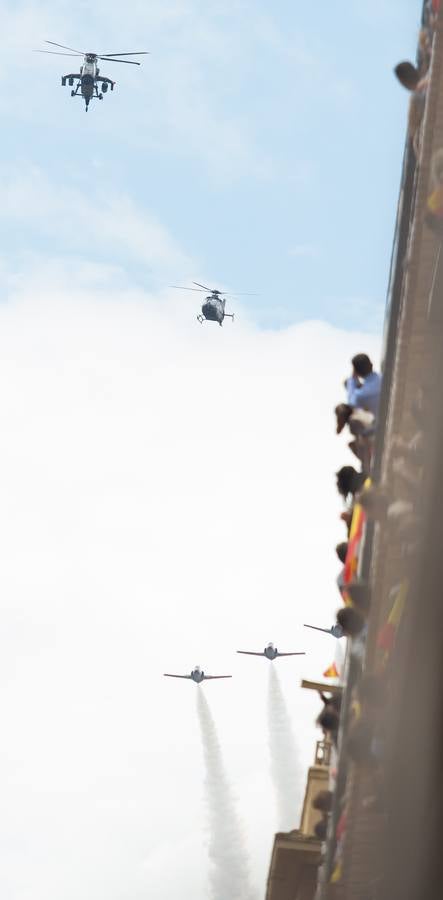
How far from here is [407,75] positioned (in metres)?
22.4

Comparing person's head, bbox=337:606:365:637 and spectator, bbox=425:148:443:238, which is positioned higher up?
spectator, bbox=425:148:443:238

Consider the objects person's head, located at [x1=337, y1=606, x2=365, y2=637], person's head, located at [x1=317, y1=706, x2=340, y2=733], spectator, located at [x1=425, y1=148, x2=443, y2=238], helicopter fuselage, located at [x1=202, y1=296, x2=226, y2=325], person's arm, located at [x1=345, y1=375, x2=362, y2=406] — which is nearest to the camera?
spectator, located at [x1=425, y1=148, x2=443, y2=238]

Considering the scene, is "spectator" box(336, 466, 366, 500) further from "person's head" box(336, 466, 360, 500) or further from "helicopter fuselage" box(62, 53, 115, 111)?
"helicopter fuselage" box(62, 53, 115, 111)

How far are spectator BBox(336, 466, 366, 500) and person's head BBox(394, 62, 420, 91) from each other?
17.3ft

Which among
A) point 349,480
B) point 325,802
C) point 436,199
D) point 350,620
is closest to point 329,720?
point 325,802

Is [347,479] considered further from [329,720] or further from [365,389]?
[329,720]

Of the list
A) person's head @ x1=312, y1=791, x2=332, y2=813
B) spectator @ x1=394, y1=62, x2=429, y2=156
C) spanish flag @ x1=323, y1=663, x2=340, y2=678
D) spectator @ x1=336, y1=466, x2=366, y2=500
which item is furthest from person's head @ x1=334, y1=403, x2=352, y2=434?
spanish flag @ x1=323, y1=663, x2=340, y2=678

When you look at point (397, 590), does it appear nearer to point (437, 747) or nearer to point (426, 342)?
point (437, 747)

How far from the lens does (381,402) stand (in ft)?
73.4

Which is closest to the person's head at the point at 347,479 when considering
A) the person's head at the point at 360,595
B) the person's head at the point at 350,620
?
the person's head at the point at 360,595

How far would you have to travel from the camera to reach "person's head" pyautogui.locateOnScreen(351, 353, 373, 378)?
71.7 feet

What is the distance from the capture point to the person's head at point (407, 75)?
22141 mm

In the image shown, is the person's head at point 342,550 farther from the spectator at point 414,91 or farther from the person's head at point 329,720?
the spectator at point 414,91

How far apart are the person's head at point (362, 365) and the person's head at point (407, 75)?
3.82m
